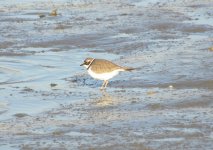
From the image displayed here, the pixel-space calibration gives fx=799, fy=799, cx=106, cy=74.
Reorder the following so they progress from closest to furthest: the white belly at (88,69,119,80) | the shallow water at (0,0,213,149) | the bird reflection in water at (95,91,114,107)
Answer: the shallow water at (0,0,213,149) < the bird reflection in water at (95,91,114,107) < the white belly at (88,69,119,80)

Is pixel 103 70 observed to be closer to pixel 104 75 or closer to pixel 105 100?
pixel 104 75

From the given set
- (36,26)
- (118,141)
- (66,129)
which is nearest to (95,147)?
(118,141)

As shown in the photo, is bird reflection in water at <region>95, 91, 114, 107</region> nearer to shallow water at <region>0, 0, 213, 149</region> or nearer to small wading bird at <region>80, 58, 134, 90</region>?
shallow water at <region>0, 0, 213, 149</region>

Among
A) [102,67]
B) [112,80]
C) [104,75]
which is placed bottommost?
[112,80]

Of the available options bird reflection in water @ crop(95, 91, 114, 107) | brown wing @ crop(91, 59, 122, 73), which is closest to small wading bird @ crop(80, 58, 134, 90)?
brown wing @ crop(91, 59, 122, 73)

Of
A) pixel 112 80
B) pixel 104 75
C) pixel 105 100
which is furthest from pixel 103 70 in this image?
pixel 105 100

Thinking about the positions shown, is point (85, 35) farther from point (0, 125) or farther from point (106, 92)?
point (0, 125)

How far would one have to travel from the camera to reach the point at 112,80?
1270 centimetres

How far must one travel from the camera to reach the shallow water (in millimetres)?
9234

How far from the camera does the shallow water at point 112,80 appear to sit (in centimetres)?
923

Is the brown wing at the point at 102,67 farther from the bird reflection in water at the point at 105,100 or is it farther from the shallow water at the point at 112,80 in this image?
the bird reflection in water at the point at 105,100

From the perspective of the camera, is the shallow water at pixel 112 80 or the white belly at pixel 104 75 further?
the white belly at pixel 104 75

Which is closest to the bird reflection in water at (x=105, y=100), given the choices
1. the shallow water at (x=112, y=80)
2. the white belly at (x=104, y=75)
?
the shallow water at (x=112, y=80)

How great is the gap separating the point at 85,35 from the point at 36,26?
165 centimetres
